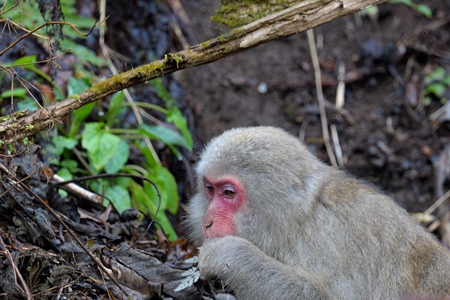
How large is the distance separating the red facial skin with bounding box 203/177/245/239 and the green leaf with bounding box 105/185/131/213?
2050mm

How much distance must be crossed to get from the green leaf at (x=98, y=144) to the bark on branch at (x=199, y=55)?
2213 mm

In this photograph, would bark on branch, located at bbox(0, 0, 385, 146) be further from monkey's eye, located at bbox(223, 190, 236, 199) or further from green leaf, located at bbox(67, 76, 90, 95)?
green leaf, located at bbox(67, 76, 90, 95)

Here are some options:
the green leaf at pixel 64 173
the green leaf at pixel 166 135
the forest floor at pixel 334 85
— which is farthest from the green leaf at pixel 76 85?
the green leaf at pixel 64 173

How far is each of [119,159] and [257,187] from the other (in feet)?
8.33

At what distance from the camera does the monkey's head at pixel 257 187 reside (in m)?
4.92

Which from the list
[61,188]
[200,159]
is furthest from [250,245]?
[61,188]

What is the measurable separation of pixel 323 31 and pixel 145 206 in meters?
4.97

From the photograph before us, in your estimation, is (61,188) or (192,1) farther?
(192,1)

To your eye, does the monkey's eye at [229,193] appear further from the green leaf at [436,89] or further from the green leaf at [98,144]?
the green leaf at [436,89]

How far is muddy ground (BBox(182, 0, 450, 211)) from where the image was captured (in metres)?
9.68

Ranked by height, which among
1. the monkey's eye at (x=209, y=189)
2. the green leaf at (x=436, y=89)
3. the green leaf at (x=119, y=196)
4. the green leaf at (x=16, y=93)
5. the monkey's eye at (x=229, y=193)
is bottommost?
the green leaf at (x=436, y=89)

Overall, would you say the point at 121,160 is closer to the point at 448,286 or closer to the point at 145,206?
the point at 145,206

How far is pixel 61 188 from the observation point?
18.6 ft

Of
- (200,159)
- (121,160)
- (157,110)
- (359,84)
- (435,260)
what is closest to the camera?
(435,260)
